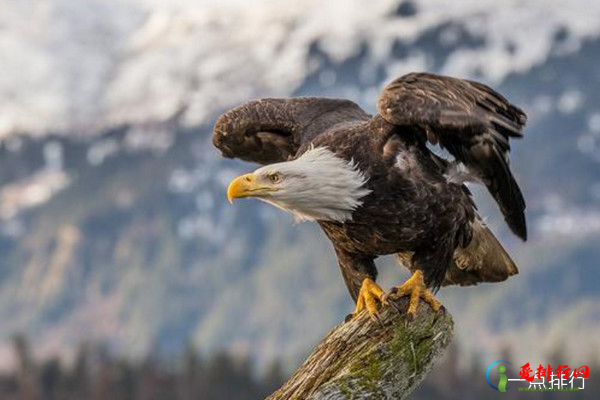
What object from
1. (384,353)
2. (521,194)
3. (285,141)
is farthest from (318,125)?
(384,353)

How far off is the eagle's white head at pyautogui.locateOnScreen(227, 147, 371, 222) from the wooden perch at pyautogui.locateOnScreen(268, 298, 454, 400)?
1.90 meters

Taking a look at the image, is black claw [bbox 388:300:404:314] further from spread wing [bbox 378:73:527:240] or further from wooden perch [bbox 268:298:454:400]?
spread wing [bbox 378:73:527:240]

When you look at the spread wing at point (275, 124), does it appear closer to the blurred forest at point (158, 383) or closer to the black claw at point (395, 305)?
the black claw at point (395, 305)

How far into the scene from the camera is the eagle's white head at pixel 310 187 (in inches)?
459

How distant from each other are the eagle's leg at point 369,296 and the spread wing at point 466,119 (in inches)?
60.4

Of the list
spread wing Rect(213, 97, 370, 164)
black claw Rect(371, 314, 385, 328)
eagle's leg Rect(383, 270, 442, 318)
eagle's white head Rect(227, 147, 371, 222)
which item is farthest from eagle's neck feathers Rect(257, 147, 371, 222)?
black claw Rect(371, 314, 385, 328)

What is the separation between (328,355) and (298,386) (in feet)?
1.32

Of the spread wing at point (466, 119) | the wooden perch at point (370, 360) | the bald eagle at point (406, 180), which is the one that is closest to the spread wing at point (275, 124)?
the bald eagle at point (406, 180)

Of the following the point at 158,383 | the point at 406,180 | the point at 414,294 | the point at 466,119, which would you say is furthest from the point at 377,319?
the point at 158,383

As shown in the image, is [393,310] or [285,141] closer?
[393,310]

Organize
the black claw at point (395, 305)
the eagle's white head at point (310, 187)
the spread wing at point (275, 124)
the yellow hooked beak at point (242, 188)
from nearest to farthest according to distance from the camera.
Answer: the black claw at point (395, 305) < the yellow hooked beak at point (242, 188) < the eagle's white head at point (310, 187) < the spread wing at point (275, 124)

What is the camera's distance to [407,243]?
41.3ft

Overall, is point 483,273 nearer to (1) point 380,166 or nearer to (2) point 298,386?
(1) point 380,166

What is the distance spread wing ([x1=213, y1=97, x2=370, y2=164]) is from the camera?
14.1 metres
